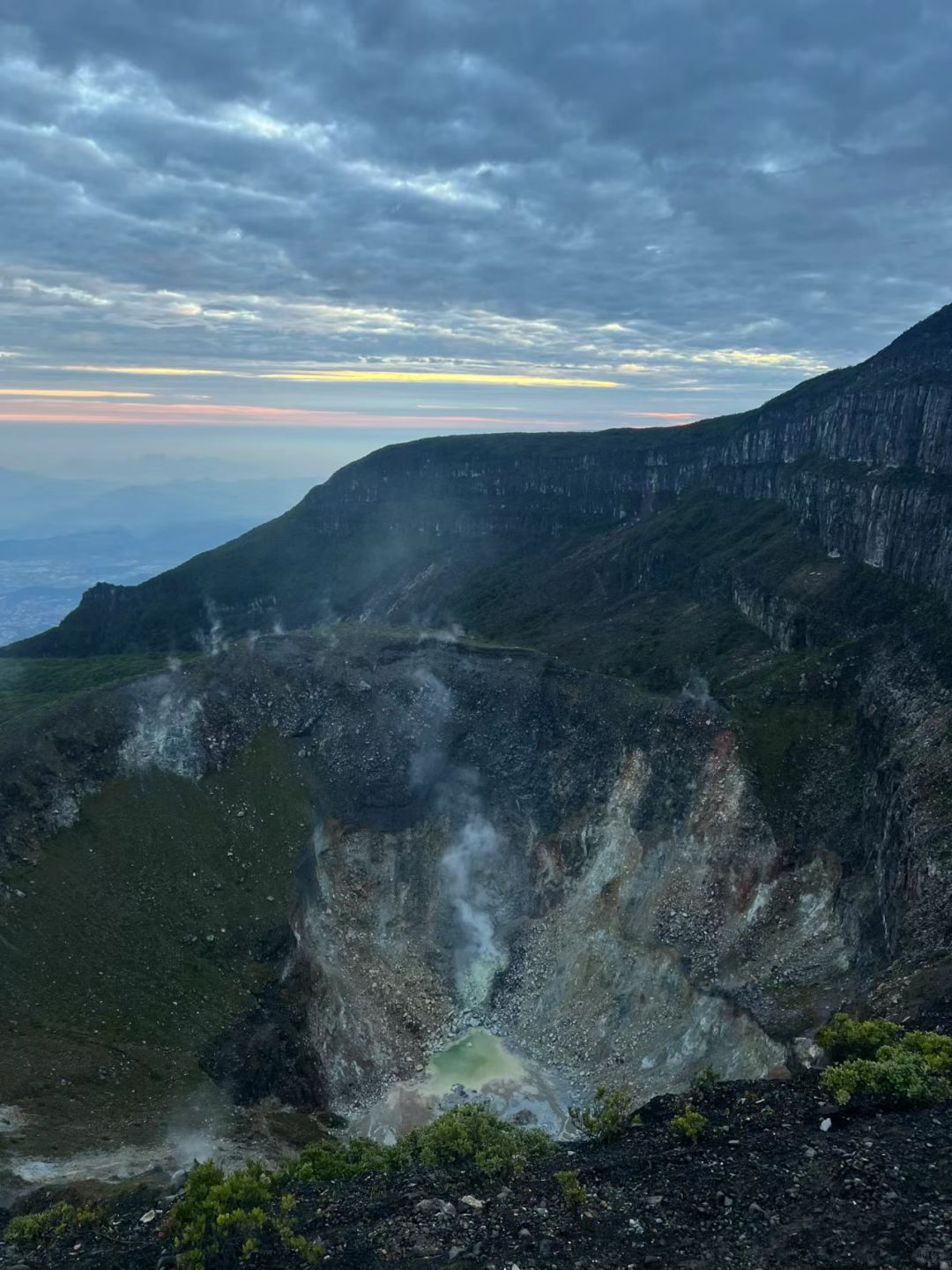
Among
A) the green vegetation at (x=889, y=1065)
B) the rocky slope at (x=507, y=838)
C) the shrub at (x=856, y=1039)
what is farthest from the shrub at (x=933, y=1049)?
the rocky slope at (x=507, y=838)

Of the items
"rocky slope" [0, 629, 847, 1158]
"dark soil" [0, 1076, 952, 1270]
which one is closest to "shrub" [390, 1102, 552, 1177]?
"dark soil" [0, 1076, 952, 1270]

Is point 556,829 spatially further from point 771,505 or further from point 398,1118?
point 771,505

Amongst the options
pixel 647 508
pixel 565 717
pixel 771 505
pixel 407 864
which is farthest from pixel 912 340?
pixel 407 864

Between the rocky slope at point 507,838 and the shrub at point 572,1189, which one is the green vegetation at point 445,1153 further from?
the rocky slope at point 507,838

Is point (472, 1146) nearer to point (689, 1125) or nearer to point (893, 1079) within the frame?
point (689, 1125)

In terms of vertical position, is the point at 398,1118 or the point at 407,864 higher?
the point at 407,864

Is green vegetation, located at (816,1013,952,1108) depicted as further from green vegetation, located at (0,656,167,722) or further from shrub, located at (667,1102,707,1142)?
green vegetation, located at (0,656,167,722)
